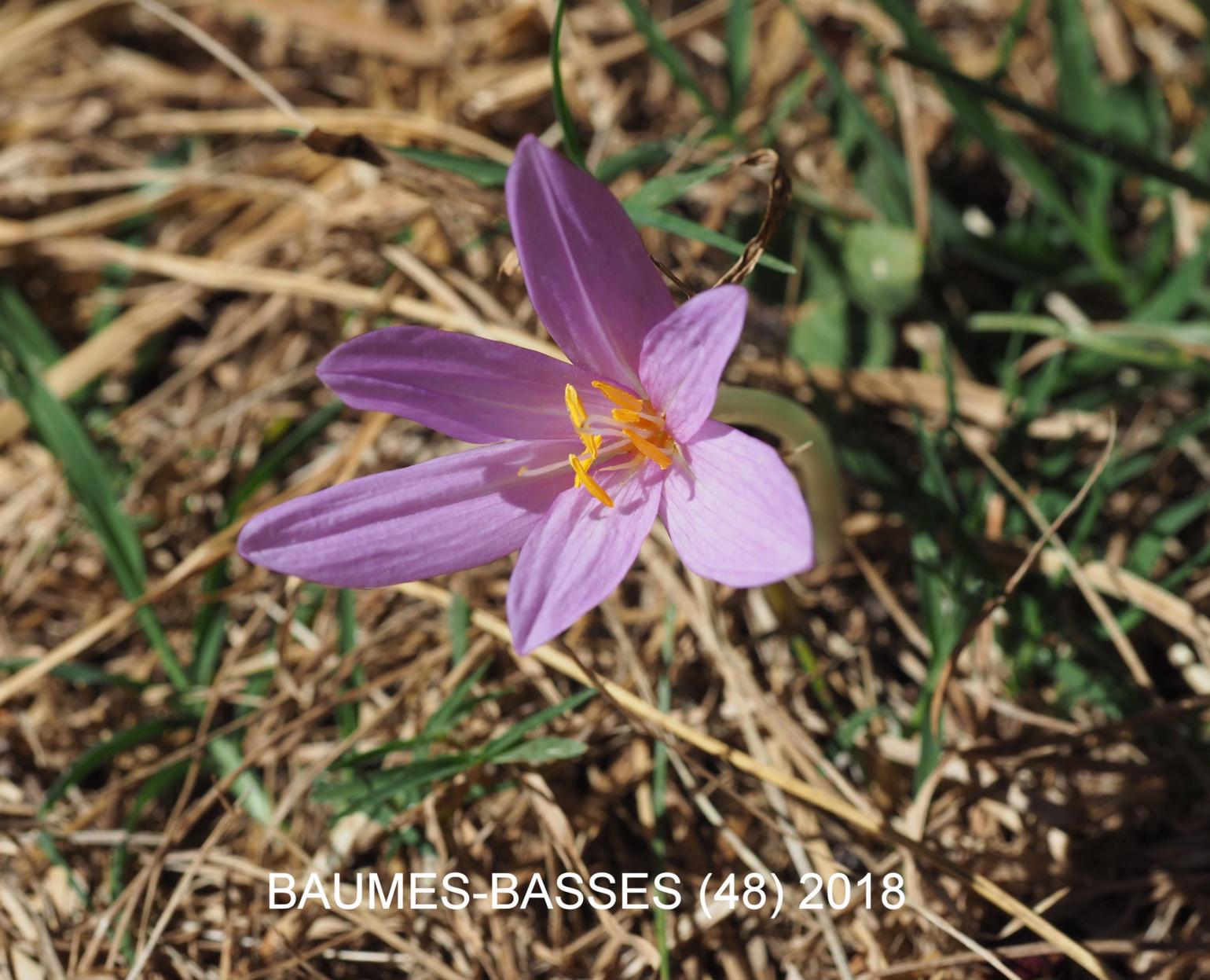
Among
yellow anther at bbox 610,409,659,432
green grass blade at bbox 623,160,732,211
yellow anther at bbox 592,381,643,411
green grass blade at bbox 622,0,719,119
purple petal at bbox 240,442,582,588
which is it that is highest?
green grass blade at bbox 622,0,719,119

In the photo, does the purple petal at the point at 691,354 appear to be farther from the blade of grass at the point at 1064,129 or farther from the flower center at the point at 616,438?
the blade of grass at the point at 1064,129

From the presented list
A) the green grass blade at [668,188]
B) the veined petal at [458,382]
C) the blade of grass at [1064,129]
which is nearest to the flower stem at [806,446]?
the veined petal at [458,382]

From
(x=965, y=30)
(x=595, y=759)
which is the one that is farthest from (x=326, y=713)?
(x=965, y=30)

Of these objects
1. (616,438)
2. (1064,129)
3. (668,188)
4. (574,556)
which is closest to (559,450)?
(616,438)

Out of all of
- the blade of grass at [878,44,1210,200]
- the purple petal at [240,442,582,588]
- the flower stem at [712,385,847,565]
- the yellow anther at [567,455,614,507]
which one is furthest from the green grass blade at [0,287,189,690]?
the blade of grass at [878,44,1210,200]

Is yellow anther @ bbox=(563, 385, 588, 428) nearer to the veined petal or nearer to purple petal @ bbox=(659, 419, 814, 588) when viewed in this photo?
the veined petal

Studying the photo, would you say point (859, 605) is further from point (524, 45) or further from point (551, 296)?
point (524, 45)

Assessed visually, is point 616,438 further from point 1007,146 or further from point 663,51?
point 1007,146
